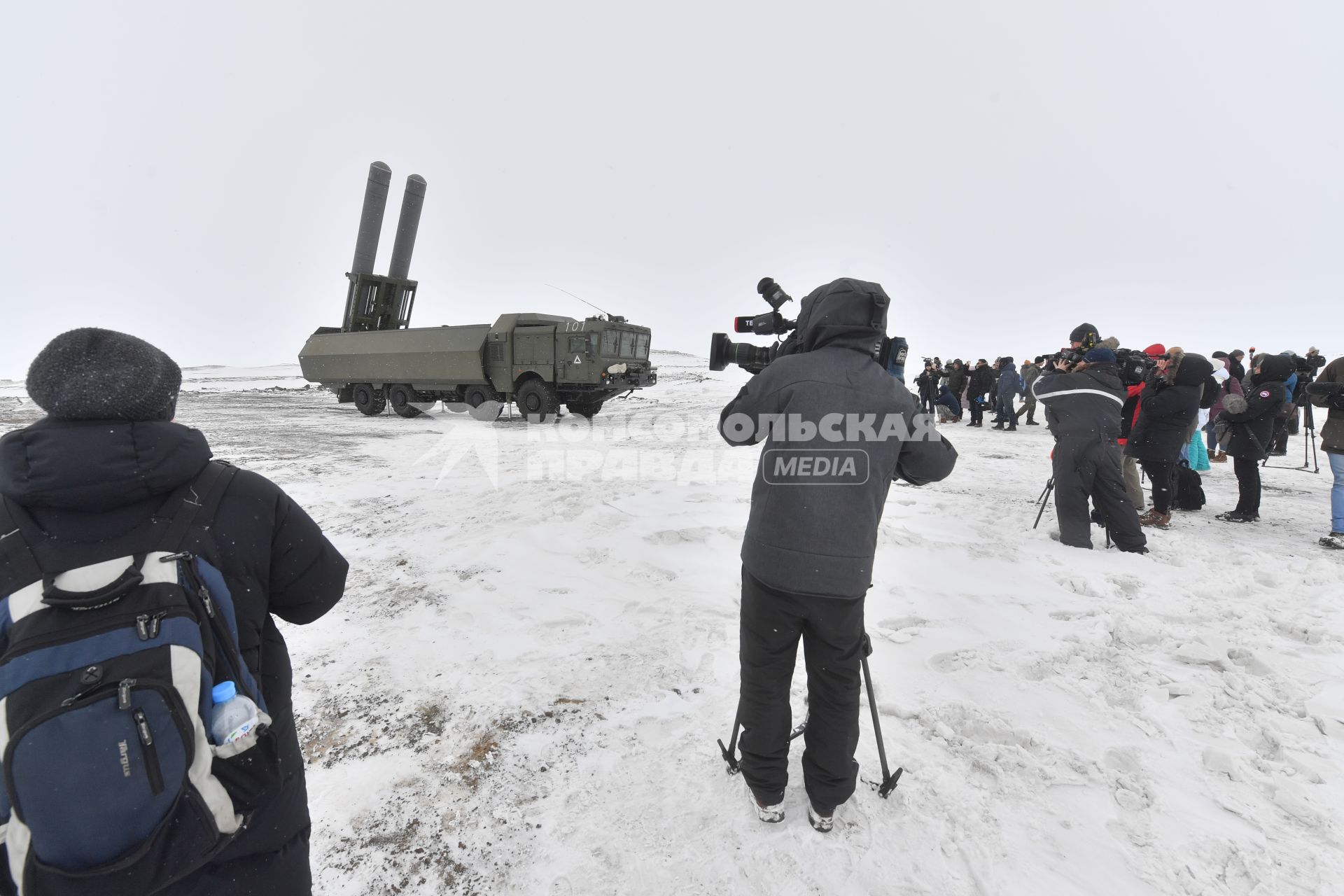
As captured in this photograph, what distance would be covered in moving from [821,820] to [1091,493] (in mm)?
3975

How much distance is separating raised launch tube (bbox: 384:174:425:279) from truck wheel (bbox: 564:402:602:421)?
26.0 ft

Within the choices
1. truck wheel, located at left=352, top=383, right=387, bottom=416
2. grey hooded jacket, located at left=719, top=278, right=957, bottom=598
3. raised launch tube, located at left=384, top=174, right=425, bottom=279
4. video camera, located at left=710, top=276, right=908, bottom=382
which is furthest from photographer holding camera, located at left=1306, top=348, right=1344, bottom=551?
raised launch tube, located at left=384, top=174, right=425, bottom=279

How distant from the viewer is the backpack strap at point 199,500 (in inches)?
44.5

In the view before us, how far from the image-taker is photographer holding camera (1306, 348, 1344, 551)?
14.9ft

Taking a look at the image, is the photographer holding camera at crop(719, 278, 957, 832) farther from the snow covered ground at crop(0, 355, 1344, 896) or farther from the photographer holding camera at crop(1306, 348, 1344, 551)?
the photographer holding camera at crop(1306, 348, 1344, 551)

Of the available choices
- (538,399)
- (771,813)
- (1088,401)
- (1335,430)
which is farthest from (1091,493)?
(538,399)

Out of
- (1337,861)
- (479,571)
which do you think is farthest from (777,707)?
(479,571)

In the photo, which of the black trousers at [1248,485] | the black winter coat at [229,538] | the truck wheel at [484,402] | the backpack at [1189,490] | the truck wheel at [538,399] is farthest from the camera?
the truck wheel at [484,402]

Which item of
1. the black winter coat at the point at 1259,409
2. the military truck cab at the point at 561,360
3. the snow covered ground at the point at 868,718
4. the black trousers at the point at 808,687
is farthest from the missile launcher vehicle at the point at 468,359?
the black trousers at the point at 808,687

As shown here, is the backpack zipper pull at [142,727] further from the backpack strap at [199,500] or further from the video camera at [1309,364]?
the video camera at [1309,364]

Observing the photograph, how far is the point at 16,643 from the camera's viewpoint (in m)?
0.96

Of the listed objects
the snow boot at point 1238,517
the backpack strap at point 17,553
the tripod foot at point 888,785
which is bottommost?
the tripod foot at point 888,785

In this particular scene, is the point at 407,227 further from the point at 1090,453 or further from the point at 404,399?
the point at 1090,453

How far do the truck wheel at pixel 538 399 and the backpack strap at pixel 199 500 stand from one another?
12.2m
